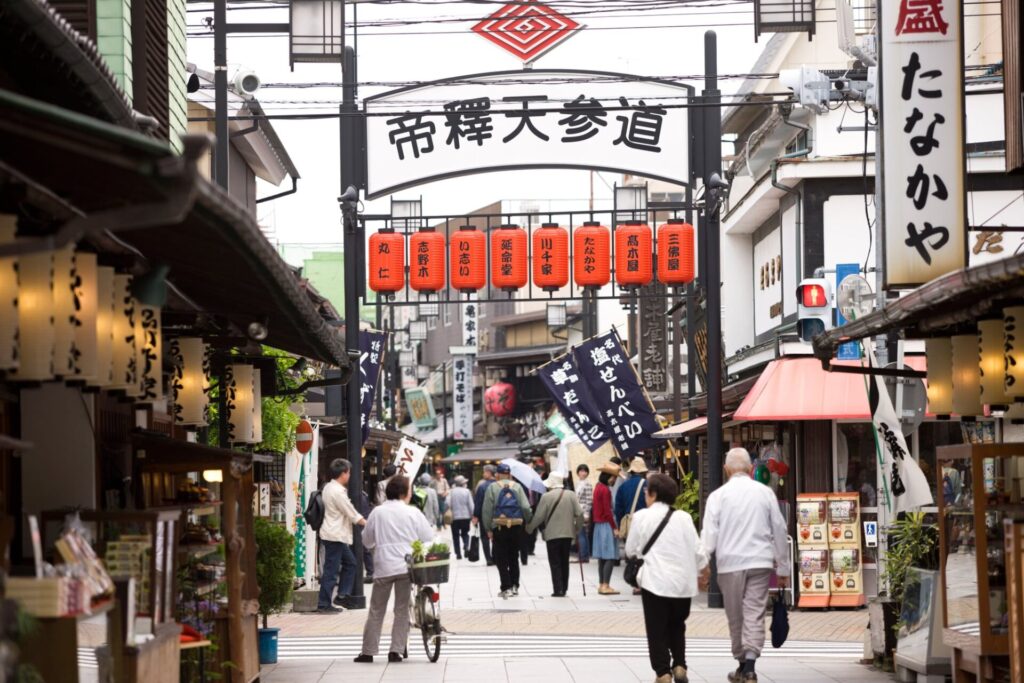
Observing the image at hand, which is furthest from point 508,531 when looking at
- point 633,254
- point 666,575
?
point 666,575

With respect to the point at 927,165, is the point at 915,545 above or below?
below

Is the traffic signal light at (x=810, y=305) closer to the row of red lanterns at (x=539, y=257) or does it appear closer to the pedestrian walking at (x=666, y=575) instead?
the pedestrian walking at (x=666, y=575)

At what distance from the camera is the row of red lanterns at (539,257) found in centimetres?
2389

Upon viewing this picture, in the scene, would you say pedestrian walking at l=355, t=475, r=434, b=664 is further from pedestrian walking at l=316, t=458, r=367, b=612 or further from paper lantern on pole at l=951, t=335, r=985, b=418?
paper lantern on pole at l=951, t=335, r=985, b=418

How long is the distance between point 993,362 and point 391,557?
23.0ft

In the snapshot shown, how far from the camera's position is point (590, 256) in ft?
78.8

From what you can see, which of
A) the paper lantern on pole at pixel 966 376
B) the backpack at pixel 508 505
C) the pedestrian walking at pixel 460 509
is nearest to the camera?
the paper lantern on pole at pixel 966 376

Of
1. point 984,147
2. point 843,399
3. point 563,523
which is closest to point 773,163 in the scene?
point 984,147

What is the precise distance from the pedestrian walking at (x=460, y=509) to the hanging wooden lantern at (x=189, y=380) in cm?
2197

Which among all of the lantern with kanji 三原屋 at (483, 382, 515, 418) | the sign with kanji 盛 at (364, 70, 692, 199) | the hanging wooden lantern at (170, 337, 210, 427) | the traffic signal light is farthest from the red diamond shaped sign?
the lantern with kanji 三原屋 at (483, 382, 515, 418)

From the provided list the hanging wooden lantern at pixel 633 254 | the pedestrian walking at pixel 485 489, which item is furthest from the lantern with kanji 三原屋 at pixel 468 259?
the pedestrian walking at pixel 485 489

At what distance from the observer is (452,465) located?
287 ft

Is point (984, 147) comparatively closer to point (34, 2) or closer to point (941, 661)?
point (941, 661)

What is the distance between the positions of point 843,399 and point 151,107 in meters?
11.1
